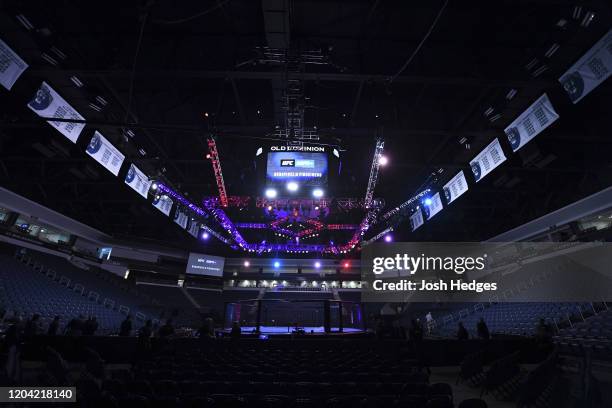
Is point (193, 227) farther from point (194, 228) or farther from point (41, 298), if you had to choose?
point (41, 298)

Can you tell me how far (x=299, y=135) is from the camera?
8.28 metres

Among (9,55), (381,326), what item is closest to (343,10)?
(9,55)

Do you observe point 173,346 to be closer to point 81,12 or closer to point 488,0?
point 81,12

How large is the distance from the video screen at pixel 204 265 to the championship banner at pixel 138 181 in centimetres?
1387

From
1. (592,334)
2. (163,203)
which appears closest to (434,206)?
(592,334)

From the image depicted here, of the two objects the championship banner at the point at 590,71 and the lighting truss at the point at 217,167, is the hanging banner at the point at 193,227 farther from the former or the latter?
the championship banner at the point at 590,71

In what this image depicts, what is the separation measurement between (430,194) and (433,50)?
6966mm

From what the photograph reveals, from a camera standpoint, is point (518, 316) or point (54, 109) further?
point (518, 316)

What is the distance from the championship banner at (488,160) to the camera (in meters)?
8.94

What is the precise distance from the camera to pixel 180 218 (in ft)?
54.1

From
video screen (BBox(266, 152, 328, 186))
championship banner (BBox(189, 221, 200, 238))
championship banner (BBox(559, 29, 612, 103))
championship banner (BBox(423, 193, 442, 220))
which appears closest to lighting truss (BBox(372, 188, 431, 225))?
championship banner (BBox(423, 193, 442, 220))

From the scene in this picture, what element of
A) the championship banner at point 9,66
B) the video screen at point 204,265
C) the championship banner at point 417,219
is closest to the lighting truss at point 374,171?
the championship banner at point 417,219

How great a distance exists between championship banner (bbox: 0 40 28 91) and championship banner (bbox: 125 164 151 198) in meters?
4.67

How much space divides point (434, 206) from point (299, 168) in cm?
799
